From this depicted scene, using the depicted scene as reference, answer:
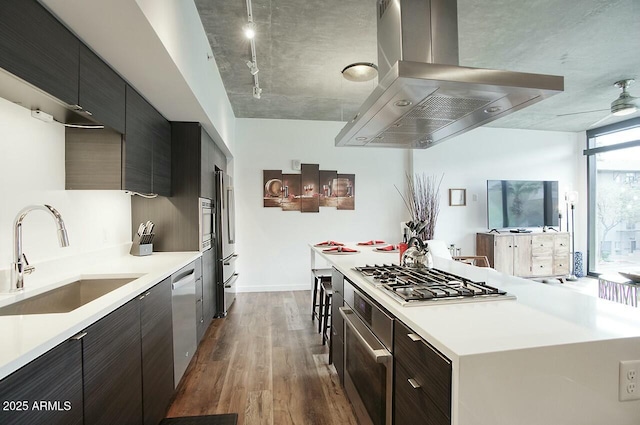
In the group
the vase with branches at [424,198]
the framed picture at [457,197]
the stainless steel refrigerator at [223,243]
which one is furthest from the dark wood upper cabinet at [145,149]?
the framed picture at [457,197]

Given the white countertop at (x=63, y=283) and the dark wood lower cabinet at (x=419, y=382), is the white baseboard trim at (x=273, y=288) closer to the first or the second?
the white countertop at (x=63, y=283)

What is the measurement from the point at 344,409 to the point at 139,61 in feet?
8.31

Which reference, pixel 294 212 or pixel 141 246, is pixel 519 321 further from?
pixel 294 212

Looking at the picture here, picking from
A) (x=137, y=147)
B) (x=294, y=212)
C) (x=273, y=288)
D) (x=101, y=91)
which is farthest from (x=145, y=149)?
(x=273, y=288)

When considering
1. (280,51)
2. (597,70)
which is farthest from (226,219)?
(597,70)

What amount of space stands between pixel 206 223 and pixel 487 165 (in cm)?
526

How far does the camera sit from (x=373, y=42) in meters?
2.98

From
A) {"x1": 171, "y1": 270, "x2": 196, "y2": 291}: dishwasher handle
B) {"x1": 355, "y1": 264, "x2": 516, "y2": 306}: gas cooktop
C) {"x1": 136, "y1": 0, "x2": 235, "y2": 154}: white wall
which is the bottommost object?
{"x1": 171, "y1": 270, "x2": 196, "y2": 291}: dishwasher handle

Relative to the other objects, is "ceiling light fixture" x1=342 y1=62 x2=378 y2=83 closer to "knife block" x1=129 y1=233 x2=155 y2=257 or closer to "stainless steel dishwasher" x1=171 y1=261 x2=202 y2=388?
"stainless steel dishwasher" x1=171 y1=261 x2=202 y2=388

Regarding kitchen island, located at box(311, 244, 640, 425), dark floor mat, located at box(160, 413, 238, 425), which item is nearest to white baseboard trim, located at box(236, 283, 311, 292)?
dark floor mat, located at box(160, 413, 238, 425)

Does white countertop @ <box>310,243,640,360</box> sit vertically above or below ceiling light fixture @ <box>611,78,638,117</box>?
below

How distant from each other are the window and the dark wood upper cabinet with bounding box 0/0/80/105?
777 centimetres

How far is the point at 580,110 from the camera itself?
4977 mm

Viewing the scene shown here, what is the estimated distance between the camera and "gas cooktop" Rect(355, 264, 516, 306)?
1.25 meters
